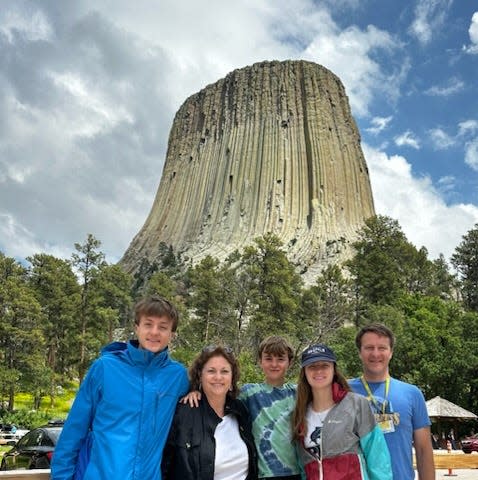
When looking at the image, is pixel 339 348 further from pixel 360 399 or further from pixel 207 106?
pixel 207 106

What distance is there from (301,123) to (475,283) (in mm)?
26997

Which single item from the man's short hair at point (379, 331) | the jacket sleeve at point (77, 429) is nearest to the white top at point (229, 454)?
the jacket sleeve at point (77, 429)

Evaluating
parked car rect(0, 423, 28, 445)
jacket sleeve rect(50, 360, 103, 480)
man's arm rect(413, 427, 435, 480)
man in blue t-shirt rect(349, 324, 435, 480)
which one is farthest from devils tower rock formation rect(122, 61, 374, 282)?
jacket sleeve rect(50, 360, 103, 480)

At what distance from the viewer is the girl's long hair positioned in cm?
302

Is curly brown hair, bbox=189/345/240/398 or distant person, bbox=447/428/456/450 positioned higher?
curly brown hair, bbox=189/345/240/398

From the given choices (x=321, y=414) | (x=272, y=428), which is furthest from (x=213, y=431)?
(x=321, y=414)

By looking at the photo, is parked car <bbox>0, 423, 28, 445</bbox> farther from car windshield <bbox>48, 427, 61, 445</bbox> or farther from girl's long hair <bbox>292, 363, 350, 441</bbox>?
girl's long hair <bbox>292, 363, 350, 441</bbox>

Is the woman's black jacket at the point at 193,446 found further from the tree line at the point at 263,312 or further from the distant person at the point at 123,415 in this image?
the tree line at the point at 263,312

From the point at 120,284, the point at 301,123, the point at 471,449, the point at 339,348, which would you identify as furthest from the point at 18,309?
the point at 301,123

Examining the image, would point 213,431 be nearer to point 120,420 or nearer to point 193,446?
point 193,446

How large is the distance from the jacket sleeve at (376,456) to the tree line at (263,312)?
1987 centimetres

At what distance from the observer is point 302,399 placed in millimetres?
3096

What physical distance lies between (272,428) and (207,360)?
54 centimetres

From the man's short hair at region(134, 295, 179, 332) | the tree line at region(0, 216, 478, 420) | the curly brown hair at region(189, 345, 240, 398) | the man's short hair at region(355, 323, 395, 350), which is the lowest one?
the curly brown hair at region(189, 345, 240, 398)
